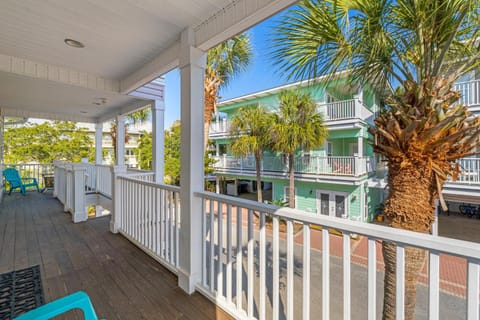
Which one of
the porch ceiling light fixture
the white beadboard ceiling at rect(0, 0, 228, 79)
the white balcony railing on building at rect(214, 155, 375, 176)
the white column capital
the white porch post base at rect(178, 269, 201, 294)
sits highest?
the white beadboard ceiling at rect(0, 0, 228, 79)

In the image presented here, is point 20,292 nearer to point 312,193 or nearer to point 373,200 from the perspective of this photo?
point 312,193

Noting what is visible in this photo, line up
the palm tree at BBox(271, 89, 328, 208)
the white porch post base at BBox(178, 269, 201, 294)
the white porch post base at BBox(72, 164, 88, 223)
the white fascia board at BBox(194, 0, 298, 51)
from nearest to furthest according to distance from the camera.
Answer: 1. the white fascia board at BBox(194, 0, 298, 51)
2. the white porch post base at BBox(178, 269, 201, 294)
3. the white porch post base at BBox(72, 164, 88, 223)
4. the palm tree at BBox(271, 89, 328, 208)

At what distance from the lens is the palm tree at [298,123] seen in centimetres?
718

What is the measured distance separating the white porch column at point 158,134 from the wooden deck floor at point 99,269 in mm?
1371

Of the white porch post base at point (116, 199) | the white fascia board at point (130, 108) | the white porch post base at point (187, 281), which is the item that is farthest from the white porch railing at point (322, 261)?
the white fascia board at point (130, 108)

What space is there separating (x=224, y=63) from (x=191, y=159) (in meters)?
5.63

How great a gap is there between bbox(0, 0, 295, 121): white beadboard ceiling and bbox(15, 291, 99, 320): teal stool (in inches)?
81.1

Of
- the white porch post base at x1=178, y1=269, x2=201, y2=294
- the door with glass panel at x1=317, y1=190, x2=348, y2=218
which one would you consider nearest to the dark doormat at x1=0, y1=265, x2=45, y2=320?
the white porch post base at x1=178, y1=269, x2=201, y2=294

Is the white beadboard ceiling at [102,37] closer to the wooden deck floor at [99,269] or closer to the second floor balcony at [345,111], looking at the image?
the wooden deck floor at [99,269]

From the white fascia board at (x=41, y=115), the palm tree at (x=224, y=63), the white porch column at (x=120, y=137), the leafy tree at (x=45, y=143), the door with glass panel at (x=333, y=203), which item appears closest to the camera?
the white porch column at (x=120, y=137)

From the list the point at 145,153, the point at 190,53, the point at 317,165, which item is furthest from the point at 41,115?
the point at 317,165

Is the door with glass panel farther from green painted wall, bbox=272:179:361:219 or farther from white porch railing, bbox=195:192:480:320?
white porch railing, bbox=195:192:480:320

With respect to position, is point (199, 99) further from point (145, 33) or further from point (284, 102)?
point (284, 102)

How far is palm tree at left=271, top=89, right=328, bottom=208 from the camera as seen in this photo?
7180mm
